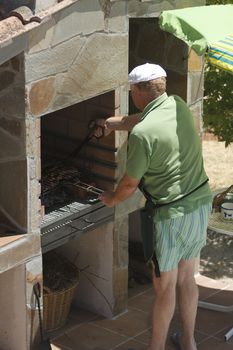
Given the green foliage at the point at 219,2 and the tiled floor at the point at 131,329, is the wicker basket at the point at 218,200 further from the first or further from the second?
the green foliage at the point at 219,2

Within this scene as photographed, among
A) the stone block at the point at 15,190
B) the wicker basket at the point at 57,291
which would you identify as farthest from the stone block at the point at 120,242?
the stone block at the point at 15,190

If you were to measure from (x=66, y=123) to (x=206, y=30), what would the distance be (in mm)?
1509

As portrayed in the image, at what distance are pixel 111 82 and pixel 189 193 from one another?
104 centimetres

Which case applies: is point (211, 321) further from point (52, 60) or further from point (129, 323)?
point (52, 60)

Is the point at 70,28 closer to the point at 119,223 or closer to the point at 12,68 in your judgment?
the point at 12,68

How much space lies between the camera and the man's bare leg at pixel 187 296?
557 centimetres

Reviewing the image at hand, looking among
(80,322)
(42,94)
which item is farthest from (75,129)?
(80,322)

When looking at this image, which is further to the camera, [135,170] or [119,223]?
[119,223]

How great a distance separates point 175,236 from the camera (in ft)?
17.4

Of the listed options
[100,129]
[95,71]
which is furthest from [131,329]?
[95,71]

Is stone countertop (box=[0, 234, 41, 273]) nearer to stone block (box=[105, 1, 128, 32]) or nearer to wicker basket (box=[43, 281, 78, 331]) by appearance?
wicker basket (box=[43, 281, 78, 331])

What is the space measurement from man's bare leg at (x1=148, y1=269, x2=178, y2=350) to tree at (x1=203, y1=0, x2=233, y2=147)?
2.20 metres

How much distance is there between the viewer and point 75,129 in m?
6.29

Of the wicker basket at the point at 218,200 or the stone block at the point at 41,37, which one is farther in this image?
the wicker basket at the point at 218,200
